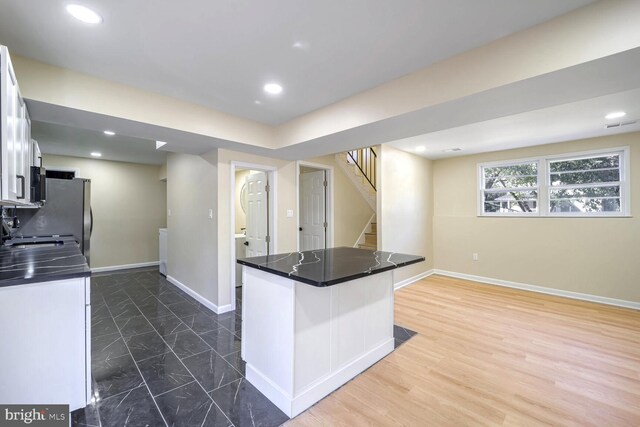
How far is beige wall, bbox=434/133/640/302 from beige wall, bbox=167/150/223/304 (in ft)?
14.4

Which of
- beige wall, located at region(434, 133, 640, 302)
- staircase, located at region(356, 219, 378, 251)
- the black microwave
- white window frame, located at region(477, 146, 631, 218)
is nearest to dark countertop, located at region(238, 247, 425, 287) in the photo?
the black microwave

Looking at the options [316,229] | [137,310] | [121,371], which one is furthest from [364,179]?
[121,371]

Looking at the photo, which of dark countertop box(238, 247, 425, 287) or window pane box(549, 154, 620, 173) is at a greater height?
window pane box(549, 154, 620, 173)

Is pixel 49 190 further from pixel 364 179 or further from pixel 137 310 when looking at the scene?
pixel 364 179

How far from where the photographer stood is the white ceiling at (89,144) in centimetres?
390

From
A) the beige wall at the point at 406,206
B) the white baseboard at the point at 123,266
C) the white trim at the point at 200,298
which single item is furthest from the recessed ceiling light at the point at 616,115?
the white baseboard at the point at 123,266

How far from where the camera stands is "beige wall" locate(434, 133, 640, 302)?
3.82m

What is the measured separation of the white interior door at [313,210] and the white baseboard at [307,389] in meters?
2.88

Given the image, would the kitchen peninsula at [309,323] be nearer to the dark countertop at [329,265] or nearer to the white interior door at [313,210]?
the dark countertop at [329,265]

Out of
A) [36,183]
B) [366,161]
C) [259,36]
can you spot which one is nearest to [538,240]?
[366,161]

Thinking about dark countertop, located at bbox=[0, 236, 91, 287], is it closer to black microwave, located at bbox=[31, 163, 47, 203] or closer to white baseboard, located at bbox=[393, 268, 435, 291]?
black microwave, located at bbox=[31, 163, 47, 203]

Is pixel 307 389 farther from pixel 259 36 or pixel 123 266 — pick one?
pixel 123 266

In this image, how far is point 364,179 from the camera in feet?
19.7

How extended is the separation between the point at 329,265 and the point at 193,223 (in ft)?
9.88
